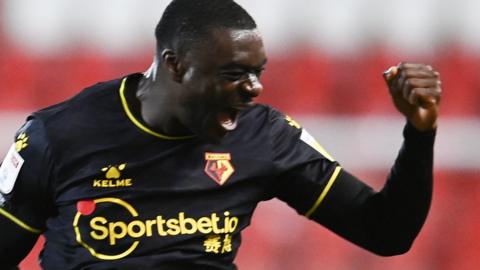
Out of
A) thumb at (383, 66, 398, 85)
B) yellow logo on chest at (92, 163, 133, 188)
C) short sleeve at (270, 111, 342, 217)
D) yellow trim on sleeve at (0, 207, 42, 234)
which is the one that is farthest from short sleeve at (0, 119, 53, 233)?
thumb at (383, 66, 398, 85)

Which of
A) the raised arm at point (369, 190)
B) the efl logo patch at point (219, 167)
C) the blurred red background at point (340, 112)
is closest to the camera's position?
the raised arm at point (369, 190)

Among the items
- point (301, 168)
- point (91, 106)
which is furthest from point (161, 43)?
point (301, 168)

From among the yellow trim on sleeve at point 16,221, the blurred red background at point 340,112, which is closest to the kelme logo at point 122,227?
the yellow trim on sleeve at point 16,221

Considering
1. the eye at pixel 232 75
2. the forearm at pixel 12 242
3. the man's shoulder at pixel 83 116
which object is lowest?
the forearm at pixel 12 242

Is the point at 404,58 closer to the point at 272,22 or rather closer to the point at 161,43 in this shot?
the point at 272,22

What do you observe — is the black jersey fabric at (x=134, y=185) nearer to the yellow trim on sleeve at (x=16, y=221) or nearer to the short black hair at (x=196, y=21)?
the yellow trim on sleeve at (x=16, y=221)

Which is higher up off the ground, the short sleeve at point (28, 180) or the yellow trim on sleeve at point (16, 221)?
the short sleeve at point (28, 180)

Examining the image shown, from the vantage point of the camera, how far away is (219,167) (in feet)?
10.1

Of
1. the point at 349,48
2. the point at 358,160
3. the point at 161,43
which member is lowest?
the point at 358,160

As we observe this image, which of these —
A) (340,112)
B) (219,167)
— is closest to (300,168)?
(219,167)

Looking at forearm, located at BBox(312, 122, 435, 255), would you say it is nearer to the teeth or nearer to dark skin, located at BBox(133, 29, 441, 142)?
dark skin, located at BBox(133, 29, 441, 142)

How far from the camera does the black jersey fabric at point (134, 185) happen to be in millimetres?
3016

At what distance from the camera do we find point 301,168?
122 inches

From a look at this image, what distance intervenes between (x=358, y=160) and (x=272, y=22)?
1.75 feet
